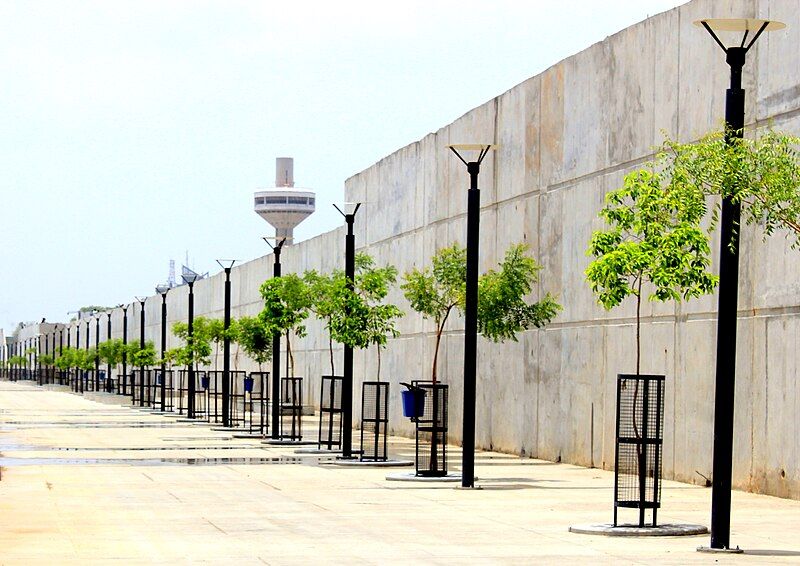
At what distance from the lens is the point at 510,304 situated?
31.9 meters

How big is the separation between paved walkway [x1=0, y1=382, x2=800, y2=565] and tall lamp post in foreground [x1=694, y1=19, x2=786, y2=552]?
50cm

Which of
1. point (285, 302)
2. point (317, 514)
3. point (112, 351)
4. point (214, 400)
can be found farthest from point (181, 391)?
point (317, 514)

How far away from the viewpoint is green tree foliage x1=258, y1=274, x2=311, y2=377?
37906 mm

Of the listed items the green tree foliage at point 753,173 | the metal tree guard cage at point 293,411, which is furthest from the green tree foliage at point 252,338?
the green tree foliage at point 753,173

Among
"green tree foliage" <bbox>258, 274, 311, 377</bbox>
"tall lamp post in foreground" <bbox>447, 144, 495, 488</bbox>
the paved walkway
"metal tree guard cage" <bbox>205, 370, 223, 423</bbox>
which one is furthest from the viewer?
"metal tree guard cage" <bbox>205, 370, 223, 423</bbox>

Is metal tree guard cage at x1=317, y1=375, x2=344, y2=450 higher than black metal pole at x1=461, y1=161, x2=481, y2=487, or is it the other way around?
black metal pole at x1=461, y1=161, x2=481, y2=487

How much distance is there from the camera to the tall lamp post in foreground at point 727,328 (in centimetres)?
1573

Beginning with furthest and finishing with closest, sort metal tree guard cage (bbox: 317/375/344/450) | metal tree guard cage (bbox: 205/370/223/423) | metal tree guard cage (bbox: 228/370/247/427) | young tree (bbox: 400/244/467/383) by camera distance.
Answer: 1. metal tree guard cage (bbox: 205/370/223/423)
2. metal tree guard cage (bbox: 228/370/247/427)
3. metal tree guard cage (bbox: 317/375/344/450)
4. young tree (bbox: 400/244/467/383)

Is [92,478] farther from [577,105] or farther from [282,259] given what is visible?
[282,259]

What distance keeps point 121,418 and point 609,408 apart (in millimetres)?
32665

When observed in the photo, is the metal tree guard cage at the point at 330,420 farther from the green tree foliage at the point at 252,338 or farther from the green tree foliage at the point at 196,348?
the green tree foliage at the point at 196,348

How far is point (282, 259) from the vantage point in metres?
75.3

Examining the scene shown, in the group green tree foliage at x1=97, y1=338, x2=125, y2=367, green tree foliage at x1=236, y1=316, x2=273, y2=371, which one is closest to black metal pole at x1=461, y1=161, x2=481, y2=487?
green tree foliage at x1=236, y1=316, x2=273, y2=371

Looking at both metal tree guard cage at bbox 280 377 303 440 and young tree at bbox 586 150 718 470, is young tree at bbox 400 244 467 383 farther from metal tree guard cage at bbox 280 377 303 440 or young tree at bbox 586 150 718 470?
young tree at bbox 586 150 718 470
